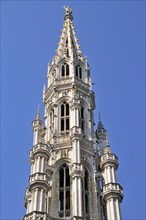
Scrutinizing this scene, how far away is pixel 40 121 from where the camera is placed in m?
53.5

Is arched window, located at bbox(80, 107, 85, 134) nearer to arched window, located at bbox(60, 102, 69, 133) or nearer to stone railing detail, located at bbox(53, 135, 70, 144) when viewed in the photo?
arched window, located at bbox(60, 102, 69, 133)

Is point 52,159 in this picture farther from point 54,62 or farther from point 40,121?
point 54,62

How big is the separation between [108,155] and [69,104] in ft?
27.5

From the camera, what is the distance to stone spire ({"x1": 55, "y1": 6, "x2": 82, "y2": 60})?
61.1 meters

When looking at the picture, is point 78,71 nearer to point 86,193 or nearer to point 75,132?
point 75,132

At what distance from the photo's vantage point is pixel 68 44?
62.8 m

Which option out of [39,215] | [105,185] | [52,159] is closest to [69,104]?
[52,159]

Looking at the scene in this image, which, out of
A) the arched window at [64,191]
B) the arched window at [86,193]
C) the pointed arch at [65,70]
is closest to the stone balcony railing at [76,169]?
the arched window at [64,191]

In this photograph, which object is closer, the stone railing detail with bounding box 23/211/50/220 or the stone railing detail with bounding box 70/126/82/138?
the stone railing detail with bounding box 23/211/50/220

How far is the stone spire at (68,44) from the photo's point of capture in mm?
61062

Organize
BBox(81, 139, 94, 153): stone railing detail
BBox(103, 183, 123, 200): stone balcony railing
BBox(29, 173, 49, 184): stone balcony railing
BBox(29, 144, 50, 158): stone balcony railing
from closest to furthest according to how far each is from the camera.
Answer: BBox(29, 173, 49, 184): stone balcony railing
BBox(103, 183, 123, 200): stone balcony railing
BBox(29, 144, 50, 158): stone balcony railing
BBox(81, 139, 94, 153): stone railing detail

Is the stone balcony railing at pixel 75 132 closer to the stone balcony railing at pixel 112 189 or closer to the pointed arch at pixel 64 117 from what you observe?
the pointed arch at pixel 64 117

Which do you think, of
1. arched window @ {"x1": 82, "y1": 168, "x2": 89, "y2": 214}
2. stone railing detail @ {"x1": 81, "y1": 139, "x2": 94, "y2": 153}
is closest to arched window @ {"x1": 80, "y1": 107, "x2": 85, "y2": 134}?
stone railing detail @ {"x1": 81, "y1": 139, "x2": 94, "y2": 153}

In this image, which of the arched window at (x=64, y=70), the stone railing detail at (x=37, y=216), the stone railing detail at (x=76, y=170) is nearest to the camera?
the stone railing detail at (x=37, y=216)
